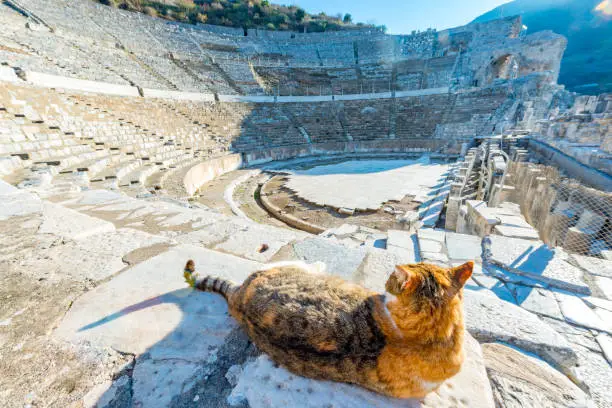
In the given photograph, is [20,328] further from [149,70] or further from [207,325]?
[149,70]

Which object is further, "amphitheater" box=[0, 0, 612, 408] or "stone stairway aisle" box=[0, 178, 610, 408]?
"amphitheater" box=[0, 0, 612, 408]

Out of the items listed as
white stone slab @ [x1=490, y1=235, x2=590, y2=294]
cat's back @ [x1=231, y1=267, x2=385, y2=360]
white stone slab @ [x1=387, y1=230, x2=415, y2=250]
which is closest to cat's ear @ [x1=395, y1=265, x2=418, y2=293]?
cat's back @ [x1=231, y1=267, x2=385, y2=360]

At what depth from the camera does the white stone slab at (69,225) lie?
2.35 m

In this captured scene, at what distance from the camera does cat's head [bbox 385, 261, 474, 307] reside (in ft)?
3.16

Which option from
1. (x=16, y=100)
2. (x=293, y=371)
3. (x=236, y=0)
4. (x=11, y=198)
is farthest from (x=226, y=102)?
(x=236, y=0)

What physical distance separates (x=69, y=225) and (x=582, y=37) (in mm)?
82818

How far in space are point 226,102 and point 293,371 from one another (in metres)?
20.8

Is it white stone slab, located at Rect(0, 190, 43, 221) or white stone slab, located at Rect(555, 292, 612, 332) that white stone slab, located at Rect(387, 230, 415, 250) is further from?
white stone slab, located at Rect(0, 190, 43, 221)

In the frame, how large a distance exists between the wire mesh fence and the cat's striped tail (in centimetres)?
425

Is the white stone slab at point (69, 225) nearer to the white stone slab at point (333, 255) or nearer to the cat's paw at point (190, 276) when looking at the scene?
the cat's paw at point (190, 276)

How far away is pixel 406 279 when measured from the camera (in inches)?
37.3

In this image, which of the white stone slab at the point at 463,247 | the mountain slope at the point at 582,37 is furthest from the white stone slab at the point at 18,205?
→ the mountain slope at the point at 582,37

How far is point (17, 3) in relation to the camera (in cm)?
1638

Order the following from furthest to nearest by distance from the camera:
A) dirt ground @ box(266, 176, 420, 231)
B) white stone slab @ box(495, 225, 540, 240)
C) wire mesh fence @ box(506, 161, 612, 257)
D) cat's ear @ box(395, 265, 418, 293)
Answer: dirt ground @ box(266, 176, 420, 231)
wire mesh fence @ box(506, 161, 612, 257)
white stone slab @ box(495, 225, 540, 240)
cat's ear @ box(395, 265, 418, 293)
